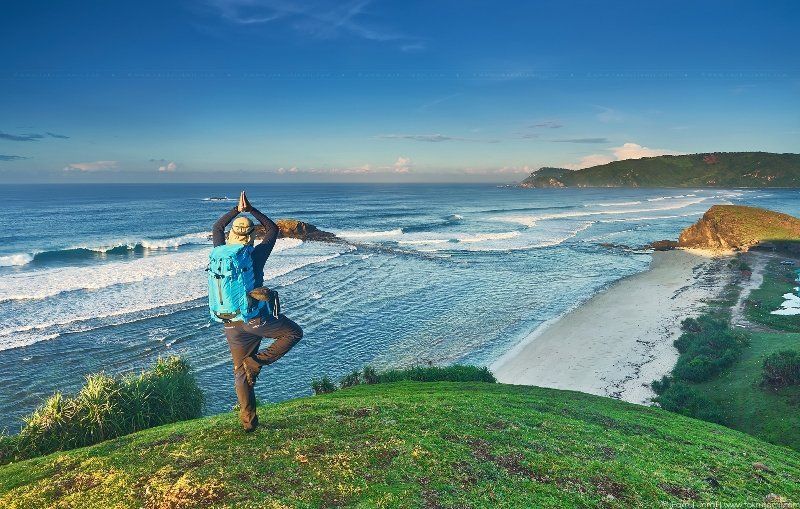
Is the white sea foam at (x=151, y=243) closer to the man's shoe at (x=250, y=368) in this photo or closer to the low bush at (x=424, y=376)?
the low bush at (x=424, y=376)

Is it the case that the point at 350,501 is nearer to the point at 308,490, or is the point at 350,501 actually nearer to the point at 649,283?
the point at 308,490

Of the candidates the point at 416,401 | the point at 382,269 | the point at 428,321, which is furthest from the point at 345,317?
the point at 416,401

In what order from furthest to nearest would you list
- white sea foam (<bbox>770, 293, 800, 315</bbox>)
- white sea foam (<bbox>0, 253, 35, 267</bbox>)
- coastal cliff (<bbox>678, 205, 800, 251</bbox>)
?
1. coastal cliff (<bbox>678, 205, 800, 251</bbox>)
2. white sea foam (<bbox>0, 253, 35, 267</bbox>)
3. white sea foam (<bbox>770, 293, 800, 315</bbox>)

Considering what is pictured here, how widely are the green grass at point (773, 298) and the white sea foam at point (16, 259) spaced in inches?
2283

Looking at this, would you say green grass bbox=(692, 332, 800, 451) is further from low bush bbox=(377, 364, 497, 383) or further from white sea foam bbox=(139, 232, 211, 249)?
white sea foam bbox=(139, 232, 211, 249)

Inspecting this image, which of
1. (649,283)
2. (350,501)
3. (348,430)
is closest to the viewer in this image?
(350,501)

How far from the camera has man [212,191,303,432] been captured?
6285mm

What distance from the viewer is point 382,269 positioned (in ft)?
140

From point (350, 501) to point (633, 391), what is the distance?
1500 centimetres

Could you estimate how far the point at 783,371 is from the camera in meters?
12.2

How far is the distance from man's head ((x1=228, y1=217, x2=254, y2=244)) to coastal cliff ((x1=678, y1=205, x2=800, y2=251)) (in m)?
56.1

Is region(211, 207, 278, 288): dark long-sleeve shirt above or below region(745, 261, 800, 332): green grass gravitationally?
above

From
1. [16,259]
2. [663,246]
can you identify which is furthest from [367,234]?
[16,259]

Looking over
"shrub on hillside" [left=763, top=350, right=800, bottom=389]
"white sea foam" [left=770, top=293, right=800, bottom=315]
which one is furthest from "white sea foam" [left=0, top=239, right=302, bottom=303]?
"white sea foam" [left=770, top=293, right=800, bottom=315]
